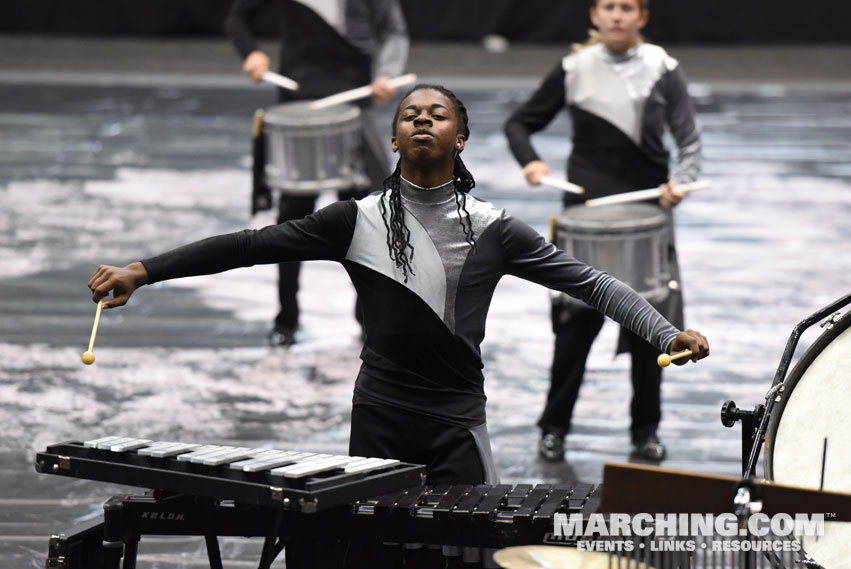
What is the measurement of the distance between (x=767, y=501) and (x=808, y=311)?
4.14 meters

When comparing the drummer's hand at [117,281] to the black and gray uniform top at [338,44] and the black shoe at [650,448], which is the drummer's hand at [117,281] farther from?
the black and gray uniform top at [338,44]

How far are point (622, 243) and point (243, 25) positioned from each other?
2.60 meters

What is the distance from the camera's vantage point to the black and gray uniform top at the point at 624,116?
5273mm

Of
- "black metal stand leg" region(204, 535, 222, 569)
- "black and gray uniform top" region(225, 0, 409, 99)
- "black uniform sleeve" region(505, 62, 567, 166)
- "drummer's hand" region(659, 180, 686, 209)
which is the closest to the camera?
"black metal stand leg" region(204, 535, 222, 569)

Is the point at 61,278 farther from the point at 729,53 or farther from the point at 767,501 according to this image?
the point at 729,53

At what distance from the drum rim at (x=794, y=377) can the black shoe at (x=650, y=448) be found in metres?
1.83

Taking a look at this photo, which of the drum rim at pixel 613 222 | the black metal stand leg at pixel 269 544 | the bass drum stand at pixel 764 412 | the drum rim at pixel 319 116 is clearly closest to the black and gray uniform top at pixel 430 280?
the bass drum stand at pixel 764 412

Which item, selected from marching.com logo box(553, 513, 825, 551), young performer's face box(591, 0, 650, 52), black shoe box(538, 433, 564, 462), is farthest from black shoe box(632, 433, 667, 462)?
marching.com logo box(553, 513, 825, 551)

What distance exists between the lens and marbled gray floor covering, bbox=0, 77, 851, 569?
536 cm

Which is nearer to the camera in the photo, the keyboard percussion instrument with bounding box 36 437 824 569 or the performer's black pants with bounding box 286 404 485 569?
the keyboard percussion instrument with bounding box 36 437 824 569

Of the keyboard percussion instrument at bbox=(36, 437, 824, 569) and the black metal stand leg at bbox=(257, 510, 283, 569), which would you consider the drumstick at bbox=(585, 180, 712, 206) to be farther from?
the black metal stand leg at bbox=(257, 510, 283, 569)

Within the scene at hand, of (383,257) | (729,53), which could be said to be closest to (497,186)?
(729,53)

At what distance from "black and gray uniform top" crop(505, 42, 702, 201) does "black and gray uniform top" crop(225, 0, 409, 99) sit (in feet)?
4.35

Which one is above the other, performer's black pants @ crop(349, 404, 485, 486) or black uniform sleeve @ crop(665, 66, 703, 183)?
black uniform sleeve @ crop(665, 66, 703, 183)
